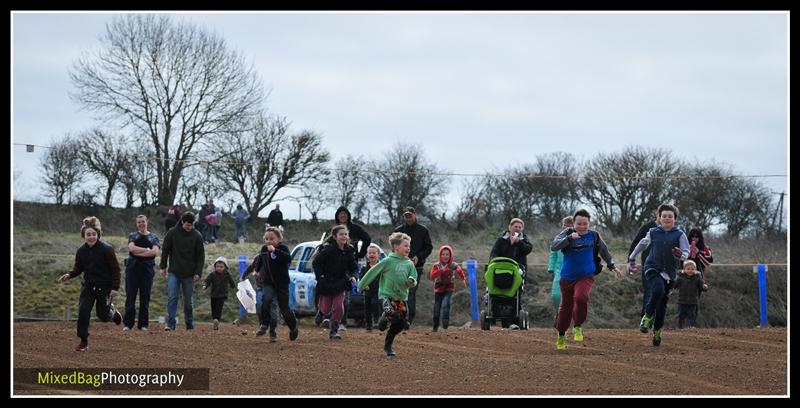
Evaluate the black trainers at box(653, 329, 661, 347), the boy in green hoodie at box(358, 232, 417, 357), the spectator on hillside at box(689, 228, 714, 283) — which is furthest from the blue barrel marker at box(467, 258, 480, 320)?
the boy in green hoodie at box(358, 232, 417, 357)

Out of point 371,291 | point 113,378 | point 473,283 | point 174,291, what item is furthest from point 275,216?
point 113,378

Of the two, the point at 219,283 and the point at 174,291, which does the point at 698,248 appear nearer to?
the point at 219,283

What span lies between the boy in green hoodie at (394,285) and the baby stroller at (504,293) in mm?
5368

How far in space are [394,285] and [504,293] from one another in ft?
19.6

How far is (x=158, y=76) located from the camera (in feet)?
163

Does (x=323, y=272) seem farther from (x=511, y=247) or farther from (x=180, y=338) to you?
(x=511, y=247)

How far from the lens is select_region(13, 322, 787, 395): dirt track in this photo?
11680 millimetres

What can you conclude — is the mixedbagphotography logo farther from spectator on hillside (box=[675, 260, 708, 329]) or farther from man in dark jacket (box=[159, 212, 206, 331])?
spectator on hillside (box=[675, 260, 708, 329])

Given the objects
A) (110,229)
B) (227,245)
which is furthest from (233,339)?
(110,229)

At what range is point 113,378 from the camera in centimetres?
1214

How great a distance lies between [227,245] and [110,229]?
548 cm

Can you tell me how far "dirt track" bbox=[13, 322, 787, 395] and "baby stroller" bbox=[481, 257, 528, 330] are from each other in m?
1.49

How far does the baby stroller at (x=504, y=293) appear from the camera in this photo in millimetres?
20391

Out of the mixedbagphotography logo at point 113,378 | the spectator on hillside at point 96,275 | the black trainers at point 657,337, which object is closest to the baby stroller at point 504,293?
the black trainers at point 657,337
